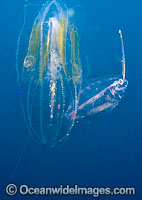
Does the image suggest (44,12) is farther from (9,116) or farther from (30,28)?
(9,116)

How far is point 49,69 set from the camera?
1.24 metres

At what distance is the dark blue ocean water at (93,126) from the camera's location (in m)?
1.26

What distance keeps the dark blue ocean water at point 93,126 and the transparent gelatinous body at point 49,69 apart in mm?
41

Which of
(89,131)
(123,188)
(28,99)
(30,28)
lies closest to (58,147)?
(89,131)

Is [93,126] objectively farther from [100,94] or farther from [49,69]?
[49,69]

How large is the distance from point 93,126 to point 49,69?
13.6 inches

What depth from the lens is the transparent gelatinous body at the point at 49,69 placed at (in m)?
1.24

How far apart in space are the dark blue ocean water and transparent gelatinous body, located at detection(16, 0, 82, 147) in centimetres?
4

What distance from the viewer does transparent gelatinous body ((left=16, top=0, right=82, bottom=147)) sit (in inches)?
48.9

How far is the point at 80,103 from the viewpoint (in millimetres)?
1257

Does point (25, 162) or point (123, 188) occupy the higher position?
point (25, 162)

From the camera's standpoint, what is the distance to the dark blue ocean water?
49.5 inches

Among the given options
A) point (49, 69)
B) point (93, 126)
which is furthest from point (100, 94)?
point (49, 69)

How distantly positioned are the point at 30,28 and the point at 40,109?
0.39 m
